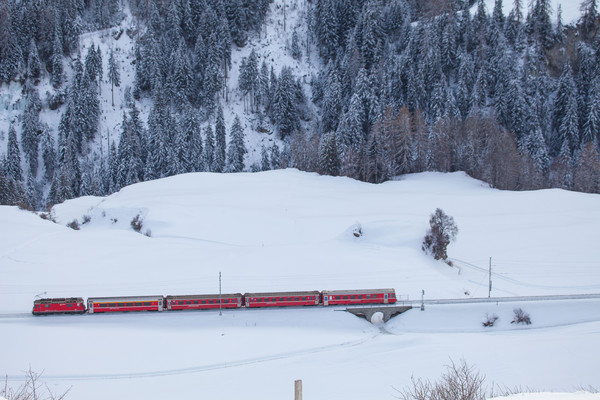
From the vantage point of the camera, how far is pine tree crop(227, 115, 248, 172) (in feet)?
331

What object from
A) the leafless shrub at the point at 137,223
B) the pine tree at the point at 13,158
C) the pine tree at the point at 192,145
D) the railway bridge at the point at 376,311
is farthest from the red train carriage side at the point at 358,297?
the pine tree at the point at 13,158

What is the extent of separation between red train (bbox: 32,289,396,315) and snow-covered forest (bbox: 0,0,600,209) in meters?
46.1

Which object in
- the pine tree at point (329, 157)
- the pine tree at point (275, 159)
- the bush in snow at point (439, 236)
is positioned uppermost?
the pine tree at point (275, 159)

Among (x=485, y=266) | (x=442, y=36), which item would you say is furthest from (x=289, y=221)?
(x=442, y=36)

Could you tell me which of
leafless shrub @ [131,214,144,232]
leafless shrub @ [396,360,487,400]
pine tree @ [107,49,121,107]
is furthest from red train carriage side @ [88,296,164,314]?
pine tree @ [107,49,121,107]

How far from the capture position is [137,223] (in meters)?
58.0

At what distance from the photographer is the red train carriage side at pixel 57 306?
36312 millimetres

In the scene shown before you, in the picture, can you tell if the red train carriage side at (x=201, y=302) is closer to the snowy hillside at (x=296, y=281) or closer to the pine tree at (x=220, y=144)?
the snowy hillside at (x=296, y=281)

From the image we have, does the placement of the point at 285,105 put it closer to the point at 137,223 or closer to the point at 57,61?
the point at 57,61

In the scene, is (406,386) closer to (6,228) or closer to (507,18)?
(6,228)

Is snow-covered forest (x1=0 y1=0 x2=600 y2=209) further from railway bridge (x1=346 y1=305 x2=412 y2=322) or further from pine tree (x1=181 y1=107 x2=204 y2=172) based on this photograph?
railway bridge (x1=346 y1=305 x2=412 y2=322)

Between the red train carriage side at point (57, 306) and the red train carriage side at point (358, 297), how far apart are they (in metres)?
20.9

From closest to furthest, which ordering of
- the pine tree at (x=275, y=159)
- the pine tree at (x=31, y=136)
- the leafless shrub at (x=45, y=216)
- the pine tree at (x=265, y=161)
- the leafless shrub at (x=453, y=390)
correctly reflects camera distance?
the leafless shrub at (x=453, y=390)
the leafless shrub at (x=45, y=216)
the pine tree at (x=31, y=136)
the pine tree at (x=265, y=161)
the pine tree at (x=275, y=159)

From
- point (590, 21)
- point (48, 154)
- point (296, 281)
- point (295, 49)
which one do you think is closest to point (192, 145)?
point (48, 154)
